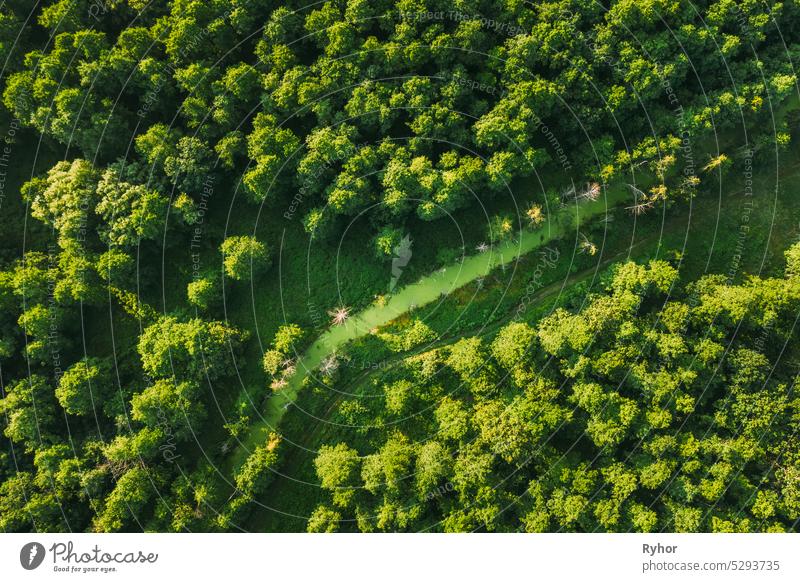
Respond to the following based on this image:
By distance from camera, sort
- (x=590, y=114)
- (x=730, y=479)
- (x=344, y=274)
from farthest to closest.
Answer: (x=344, y=274) → (x=590, y=114) → (x=730, y=479)

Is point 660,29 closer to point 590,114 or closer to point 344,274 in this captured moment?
point 590,114

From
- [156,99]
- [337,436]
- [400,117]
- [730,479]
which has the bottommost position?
[730,479]

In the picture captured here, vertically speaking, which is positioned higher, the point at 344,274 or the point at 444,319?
the point at 344,274

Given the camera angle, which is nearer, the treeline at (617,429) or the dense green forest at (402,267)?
the treeline at (617,429)

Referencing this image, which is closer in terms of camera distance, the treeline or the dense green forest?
the treeline

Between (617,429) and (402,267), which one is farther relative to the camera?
(402,267)

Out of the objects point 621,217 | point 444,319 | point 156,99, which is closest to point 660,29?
point 621,217

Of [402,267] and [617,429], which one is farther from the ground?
[402,267]

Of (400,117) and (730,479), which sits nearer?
(730,479)
